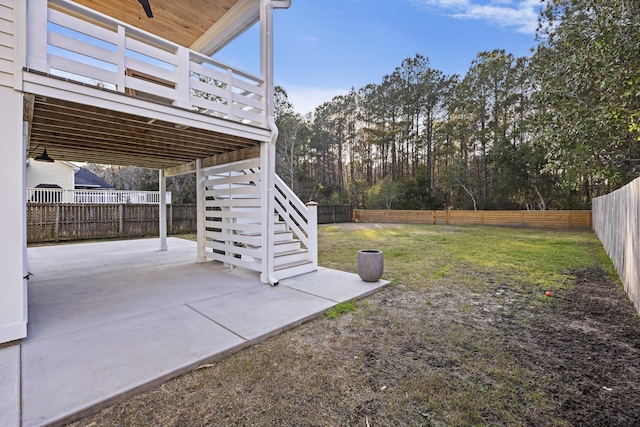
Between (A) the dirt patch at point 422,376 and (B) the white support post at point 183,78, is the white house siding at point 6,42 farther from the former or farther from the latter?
(A) the dirt patch at point 422,376

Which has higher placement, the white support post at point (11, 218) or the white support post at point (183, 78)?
A: the white support post at point (183, 78)

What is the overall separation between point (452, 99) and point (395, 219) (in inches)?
388

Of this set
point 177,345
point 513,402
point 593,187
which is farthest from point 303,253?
point 593,187

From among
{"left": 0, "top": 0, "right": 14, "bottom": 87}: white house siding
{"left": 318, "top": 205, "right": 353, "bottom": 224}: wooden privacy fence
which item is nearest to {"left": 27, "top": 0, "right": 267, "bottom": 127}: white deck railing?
{"left": 0, "top": 0, "right": 14, "bottom": 87}: white house siding

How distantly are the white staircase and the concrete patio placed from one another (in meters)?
0.27

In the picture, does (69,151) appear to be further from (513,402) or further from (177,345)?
(513,402)

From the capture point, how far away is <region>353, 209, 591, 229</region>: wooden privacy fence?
14.0m

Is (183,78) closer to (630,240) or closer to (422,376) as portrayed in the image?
(422,376)

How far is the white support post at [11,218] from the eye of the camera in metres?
2.41

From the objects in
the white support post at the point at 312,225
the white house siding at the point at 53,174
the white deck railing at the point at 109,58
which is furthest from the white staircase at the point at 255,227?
the white house siding at the point at 53,174

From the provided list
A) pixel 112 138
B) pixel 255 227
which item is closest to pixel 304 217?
pixel 255 227

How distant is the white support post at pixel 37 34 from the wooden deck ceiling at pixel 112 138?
342 millimetres

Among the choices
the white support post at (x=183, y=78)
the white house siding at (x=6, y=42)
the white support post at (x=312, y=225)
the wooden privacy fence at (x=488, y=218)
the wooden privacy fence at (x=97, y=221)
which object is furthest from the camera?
the wooden privacy fence at (x=488, y=218)

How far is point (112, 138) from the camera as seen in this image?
4332mm
